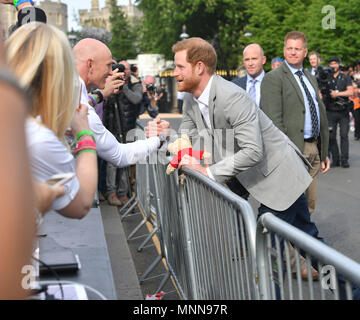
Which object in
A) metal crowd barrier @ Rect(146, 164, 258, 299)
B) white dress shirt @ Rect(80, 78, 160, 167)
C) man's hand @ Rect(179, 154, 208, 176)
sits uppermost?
white dress shirt @ Rect(80, 78, 160, 167)

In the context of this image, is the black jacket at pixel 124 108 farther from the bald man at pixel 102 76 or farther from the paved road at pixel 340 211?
the bald man at pixel 102 76

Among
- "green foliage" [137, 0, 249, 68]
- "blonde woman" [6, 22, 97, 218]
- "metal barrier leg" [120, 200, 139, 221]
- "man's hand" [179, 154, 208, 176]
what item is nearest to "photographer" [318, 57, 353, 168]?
"metal barrier leg" [120, 200, 139, 221]

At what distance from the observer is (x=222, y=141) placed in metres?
4.23

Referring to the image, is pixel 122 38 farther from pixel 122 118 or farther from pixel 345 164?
pixel 122 118

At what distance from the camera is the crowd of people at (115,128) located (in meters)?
0.76

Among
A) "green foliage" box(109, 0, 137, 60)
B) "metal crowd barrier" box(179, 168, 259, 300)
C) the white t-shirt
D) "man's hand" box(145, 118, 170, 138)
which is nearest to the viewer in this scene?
the white t-shirt

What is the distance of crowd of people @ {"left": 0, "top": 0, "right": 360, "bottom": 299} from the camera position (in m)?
0.76

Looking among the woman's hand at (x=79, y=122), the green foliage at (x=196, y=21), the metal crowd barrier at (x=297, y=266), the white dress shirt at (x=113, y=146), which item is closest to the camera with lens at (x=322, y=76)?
the white dress shirt at (x=113, y=146)

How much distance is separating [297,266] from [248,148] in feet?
6.14

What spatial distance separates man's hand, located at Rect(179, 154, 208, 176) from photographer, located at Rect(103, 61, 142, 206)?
490 centimetres

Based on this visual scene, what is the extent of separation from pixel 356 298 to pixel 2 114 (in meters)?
1.32

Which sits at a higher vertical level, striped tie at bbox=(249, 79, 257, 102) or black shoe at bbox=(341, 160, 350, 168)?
striped tie at bbox=(249, 79, 257, 102)

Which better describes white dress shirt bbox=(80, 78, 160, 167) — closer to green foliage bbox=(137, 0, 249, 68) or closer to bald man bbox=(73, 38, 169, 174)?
bald man bbox=(73, 38, 169, 174)

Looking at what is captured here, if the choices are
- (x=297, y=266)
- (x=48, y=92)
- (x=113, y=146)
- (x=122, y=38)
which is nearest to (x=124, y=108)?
(x=113, y=146)
